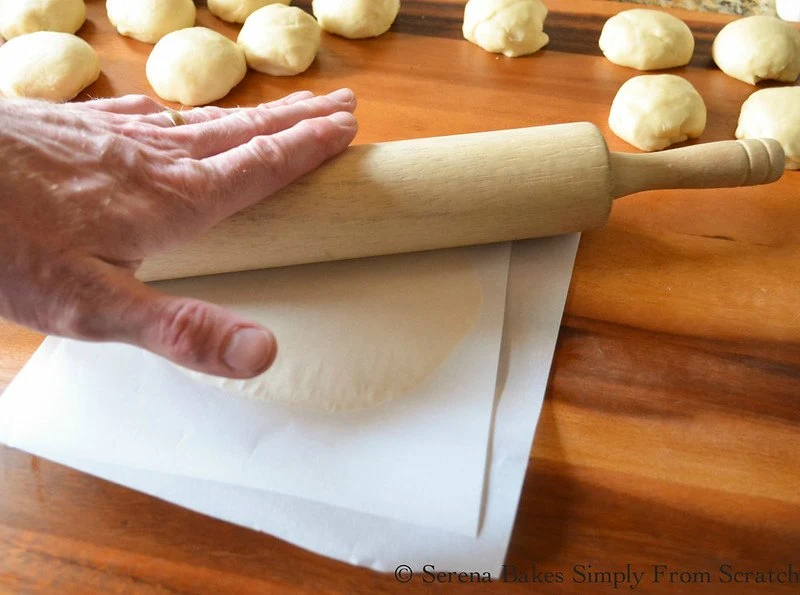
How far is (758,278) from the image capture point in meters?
1.17

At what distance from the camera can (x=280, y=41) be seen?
1518mm

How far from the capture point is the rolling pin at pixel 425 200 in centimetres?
106

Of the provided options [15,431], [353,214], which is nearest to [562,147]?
[353,214]

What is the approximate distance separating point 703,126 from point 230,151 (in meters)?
0.97

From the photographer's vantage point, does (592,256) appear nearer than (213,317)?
No

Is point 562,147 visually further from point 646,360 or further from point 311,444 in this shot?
point 311,444

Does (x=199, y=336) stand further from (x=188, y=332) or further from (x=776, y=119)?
(x=776, y=119)

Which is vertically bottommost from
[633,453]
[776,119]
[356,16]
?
[633,453]

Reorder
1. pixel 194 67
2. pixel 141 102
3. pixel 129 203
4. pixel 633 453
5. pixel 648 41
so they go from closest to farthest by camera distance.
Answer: pixel 129 203
pixel 633 453
pixel 141 102
pixel 194 67
pixel 648 41

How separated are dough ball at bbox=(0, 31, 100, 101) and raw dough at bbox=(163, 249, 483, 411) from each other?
621 mm

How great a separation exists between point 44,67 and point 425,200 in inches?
36.8

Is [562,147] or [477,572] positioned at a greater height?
[562,147]

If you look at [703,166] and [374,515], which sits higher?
[703,166]

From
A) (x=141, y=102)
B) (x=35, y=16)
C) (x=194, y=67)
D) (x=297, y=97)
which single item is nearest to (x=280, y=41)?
(x=194, y=67)
